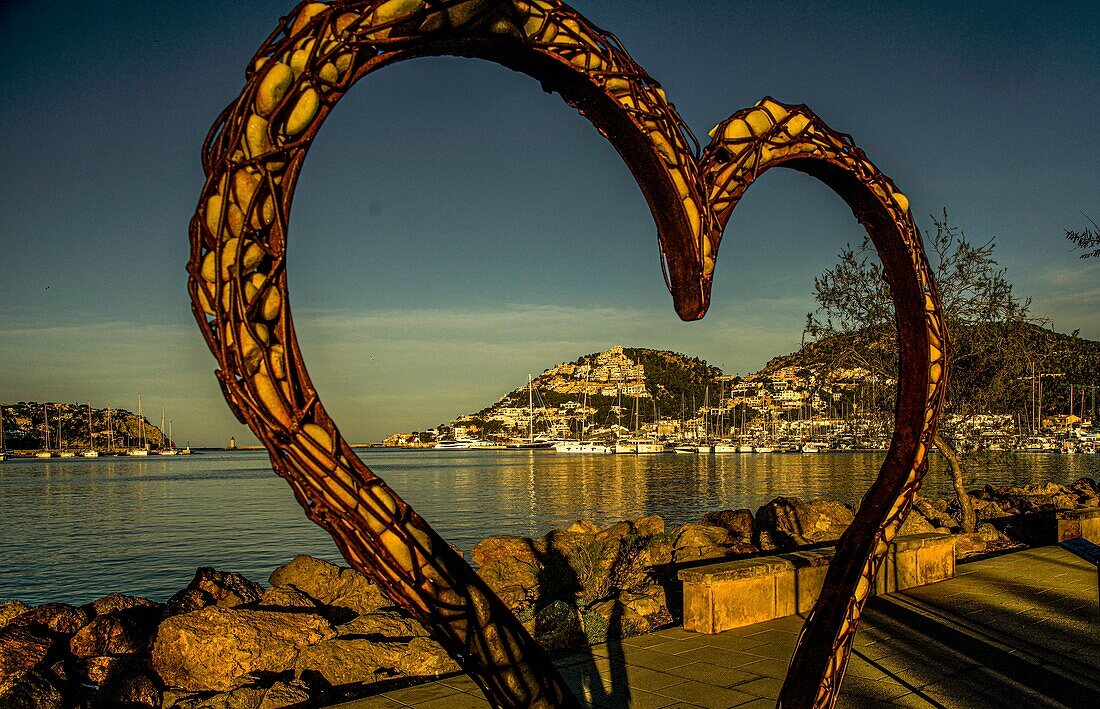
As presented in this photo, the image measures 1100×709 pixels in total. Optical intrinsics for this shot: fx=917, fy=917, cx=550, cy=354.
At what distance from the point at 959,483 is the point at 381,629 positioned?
346 inches

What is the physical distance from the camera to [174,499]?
55.0 metres

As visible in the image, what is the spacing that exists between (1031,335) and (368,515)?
14.4 m

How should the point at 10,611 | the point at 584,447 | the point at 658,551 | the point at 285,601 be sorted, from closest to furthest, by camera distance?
the point at 10,611
the point at 285,601
the point at 658,551
the point at 584,447

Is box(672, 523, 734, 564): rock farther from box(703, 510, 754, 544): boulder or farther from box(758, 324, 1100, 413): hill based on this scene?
box(758, 324, 1100, 413): hill

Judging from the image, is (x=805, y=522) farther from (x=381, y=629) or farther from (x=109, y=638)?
(x=109, y=638)

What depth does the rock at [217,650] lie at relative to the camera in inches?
376

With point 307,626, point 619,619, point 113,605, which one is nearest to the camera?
point 619,619

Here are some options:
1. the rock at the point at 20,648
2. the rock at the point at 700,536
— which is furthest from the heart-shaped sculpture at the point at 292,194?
the rock at the point at 700,536

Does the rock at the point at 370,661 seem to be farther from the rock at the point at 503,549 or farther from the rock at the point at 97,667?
the rock at the point at 503,549

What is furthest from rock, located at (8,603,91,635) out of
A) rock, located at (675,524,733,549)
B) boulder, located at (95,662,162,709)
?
rock, located at (675,524,733,549)

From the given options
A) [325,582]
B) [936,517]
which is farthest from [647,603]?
[936,517]

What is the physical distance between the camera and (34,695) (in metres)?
8.73

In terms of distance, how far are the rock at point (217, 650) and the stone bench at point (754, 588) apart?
460cm

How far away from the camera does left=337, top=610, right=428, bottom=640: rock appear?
395 inches
